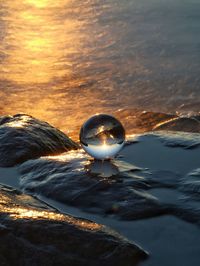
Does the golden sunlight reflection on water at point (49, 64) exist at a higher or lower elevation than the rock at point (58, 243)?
higher

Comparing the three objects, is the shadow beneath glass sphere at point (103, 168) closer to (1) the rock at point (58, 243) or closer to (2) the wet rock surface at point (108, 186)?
(2) the wet rock surface at point (108, 186)

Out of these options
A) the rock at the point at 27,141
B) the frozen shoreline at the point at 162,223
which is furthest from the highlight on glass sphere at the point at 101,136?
the rock at the point at 27,141

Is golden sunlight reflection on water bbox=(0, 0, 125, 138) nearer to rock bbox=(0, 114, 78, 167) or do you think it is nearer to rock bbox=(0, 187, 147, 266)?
rock bbox=(0, 114, 78, 167)

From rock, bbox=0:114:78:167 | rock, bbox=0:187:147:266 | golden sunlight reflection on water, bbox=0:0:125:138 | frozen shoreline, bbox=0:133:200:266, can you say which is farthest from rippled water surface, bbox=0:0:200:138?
rock, bbox=0:187:147:266

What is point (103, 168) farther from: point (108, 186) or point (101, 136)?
A: point (108, 186)

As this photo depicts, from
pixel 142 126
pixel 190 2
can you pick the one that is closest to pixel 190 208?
pixel 142 126

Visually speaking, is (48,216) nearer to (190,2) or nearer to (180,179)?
(180,179)
